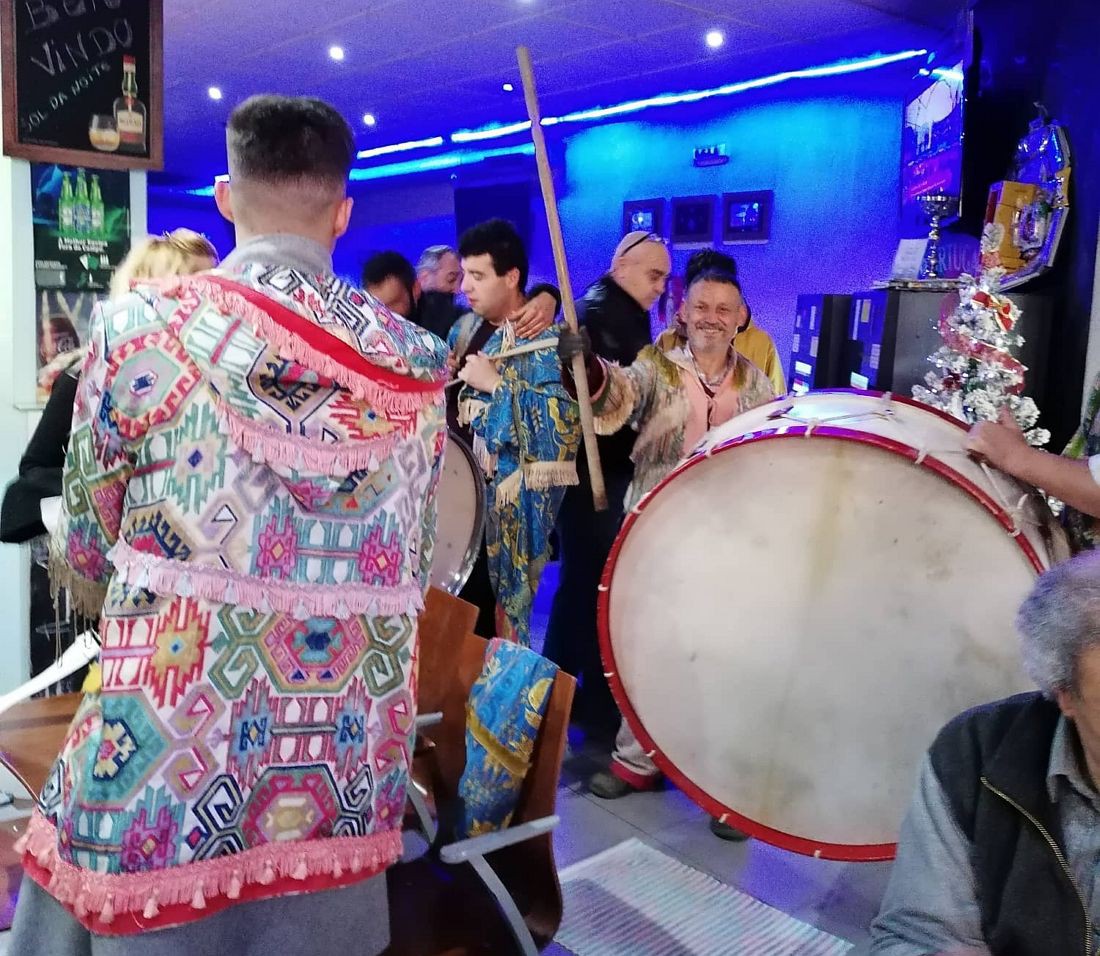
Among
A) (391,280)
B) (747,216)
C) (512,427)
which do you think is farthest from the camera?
(747,216)

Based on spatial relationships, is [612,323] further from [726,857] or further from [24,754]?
[24,754]

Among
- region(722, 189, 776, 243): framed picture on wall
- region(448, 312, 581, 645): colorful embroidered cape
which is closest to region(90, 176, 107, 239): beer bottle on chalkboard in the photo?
region(448, 312, 581, 645): colorful embroidered cape

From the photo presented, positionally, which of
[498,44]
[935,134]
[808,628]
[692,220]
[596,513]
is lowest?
[596,513]

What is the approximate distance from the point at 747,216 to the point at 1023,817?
565cm

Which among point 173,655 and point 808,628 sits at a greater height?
point 173,655

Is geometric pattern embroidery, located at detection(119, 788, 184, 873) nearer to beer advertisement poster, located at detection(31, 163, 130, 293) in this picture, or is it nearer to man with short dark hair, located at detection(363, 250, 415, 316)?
beer advertisement poster, located at detection(31, 163, 130, 293)

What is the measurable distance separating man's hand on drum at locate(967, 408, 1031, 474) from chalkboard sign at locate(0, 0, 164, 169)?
2304mm

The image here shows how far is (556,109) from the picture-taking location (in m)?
7.04

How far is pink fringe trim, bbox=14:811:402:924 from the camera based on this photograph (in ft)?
3.41

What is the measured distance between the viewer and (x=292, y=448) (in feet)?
3.51

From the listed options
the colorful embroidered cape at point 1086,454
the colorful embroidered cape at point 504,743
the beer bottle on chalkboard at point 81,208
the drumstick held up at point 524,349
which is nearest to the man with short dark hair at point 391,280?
the drumstick held up at point 524,349

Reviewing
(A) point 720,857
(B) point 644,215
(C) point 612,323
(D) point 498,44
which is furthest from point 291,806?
(B) point 644,215

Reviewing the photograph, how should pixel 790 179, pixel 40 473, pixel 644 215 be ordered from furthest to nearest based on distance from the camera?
pixel 644 215 → pixel 790 179 → pixel 40 473

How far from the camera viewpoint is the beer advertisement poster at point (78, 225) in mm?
2633
